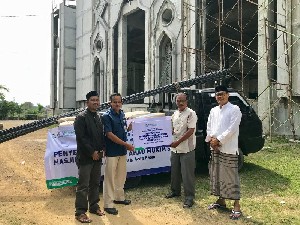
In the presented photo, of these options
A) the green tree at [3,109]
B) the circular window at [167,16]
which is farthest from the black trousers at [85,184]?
the green tree at [3,109]

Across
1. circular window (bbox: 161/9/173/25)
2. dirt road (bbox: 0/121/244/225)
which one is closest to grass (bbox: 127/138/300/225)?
dirt road (bbox: 0/121/244/225)

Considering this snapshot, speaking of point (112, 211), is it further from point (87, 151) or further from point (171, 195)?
point (171, 195)

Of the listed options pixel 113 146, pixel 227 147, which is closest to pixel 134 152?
pixel 113 146

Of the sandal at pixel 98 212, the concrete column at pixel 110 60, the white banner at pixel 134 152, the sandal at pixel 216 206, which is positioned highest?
the concrete column at pixel 110 60

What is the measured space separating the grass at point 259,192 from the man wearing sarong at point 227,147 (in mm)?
403

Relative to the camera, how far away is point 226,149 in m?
4.78

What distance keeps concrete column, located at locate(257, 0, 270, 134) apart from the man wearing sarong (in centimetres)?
961

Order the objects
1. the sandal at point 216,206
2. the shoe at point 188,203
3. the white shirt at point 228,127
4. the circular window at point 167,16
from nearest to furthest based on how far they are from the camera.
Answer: the white shirt at point 228,127, the sandal at point 216,206, the shoe at point 188,203, the circular window at point 167,16

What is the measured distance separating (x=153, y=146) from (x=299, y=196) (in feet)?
9.86

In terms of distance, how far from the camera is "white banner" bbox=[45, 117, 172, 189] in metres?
5.78

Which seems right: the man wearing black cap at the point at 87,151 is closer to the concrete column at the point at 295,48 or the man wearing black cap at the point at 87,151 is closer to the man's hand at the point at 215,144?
the man's hand at the point at 215,144

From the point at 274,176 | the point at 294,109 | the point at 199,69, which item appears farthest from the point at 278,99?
the point at 274,176

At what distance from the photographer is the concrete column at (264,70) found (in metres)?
13.8

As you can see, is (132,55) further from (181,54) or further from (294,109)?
(294,109)
